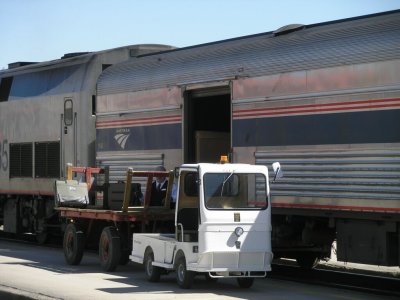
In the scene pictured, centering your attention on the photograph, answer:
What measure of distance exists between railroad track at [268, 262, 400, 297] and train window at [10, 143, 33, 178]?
7.42 metres


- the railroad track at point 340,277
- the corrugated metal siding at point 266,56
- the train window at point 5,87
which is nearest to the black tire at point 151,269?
the railroad track at point 340,277

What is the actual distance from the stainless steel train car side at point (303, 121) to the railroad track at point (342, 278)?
15.9 inches

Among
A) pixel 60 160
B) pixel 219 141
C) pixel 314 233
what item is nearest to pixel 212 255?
pixel 314 233

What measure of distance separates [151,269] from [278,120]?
3.24m

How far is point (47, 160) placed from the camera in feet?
71.2

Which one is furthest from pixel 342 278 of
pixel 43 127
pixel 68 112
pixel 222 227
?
pixel 43 127

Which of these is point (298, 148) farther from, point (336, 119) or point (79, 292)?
point (79, 292)

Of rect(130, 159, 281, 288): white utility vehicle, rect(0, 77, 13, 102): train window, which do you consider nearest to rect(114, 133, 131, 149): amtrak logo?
rect(130, 159, 281, 288): white utility vehicle

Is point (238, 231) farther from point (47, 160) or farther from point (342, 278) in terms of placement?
point (47, 160)

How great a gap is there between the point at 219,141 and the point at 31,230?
24.0 feet

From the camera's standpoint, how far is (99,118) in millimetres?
19922

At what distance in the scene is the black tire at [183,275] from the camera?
1296 cm

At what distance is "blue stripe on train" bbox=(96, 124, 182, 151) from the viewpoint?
17.4 metres

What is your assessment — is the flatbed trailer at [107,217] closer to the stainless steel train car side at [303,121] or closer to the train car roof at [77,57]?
the stainless steel train car side at [303,121]
